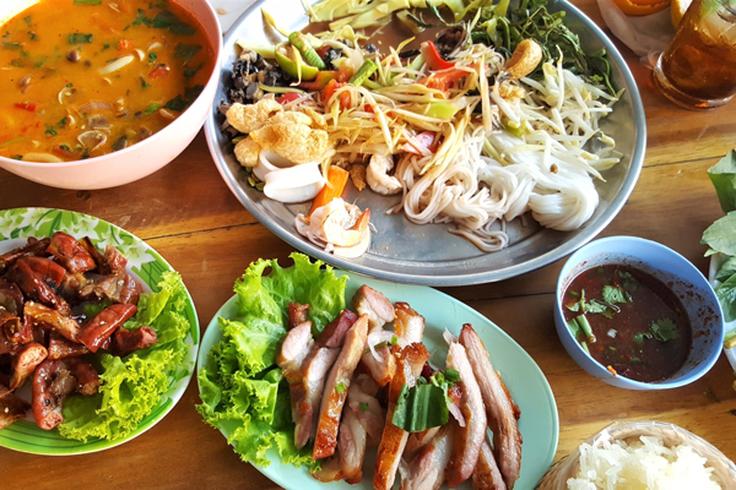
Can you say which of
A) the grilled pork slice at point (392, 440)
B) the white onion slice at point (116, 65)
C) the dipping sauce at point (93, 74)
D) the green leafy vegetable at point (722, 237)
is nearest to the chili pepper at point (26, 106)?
the dipping sauce at point (93, 74)

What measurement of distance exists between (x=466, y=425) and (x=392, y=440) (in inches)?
8.4

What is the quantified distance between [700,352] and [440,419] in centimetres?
86

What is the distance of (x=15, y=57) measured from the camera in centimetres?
207

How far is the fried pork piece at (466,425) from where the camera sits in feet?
5.35

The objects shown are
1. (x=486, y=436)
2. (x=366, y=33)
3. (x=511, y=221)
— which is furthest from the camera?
(x=366, y=33)

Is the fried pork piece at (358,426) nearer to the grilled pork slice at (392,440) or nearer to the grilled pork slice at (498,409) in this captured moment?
the grilled pork slice at (392,440)

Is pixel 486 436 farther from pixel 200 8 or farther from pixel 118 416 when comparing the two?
pixel 200 8

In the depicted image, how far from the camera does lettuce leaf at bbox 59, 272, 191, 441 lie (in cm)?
161

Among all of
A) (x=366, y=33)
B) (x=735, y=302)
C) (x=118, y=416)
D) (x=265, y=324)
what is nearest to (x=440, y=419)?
(x=265, y=324)

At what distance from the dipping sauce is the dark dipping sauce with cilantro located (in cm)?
146

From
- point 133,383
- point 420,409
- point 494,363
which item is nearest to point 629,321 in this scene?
point 494,363

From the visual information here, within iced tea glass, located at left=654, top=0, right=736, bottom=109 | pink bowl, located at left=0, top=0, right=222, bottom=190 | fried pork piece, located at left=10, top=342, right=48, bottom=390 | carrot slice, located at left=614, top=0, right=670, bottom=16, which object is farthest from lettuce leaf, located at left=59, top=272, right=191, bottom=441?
carrot slice, located at left=614, top=0, right=670, bottom=16

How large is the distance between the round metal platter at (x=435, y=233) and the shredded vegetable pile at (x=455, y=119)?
0.13 ft

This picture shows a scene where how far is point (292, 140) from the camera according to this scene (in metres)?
2.13
